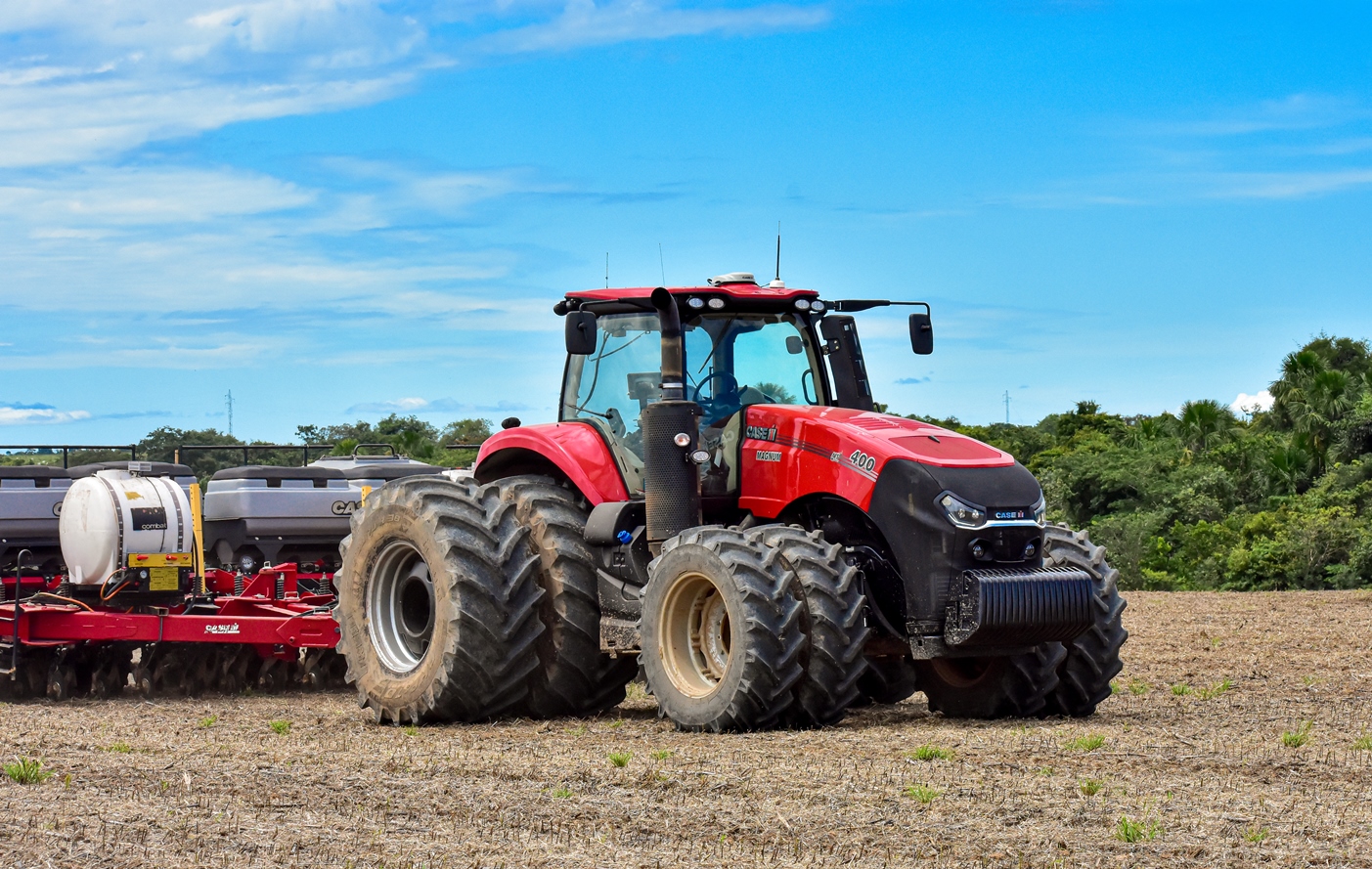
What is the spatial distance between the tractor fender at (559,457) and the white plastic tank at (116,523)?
3.95 metres

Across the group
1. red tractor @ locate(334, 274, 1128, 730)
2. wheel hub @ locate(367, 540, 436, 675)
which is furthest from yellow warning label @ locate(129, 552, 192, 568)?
wheel hub @ locate(367, 540, 436, 675)

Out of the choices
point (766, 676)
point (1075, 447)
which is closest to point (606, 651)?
point (766, 676)

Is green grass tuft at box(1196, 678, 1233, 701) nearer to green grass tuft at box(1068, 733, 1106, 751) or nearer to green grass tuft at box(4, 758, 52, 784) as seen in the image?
green grass tuft at box(1068, 733, 1106, 751)

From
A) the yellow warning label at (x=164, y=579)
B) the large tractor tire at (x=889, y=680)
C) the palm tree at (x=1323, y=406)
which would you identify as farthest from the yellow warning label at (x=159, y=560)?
the palm tree at (x=1323, y=406)

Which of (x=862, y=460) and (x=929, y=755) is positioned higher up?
(x=862, y=460)

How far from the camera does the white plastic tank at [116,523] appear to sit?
14305 mm

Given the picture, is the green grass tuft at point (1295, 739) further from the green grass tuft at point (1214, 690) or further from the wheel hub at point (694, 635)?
the wheel hub at point (694, 635)

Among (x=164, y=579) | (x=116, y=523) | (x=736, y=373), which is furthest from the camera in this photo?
(x=116, y=523)

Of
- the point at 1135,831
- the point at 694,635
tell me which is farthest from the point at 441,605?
the point at 1135,831

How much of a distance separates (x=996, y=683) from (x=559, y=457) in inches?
122

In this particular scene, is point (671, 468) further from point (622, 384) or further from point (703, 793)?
point (703, 793)

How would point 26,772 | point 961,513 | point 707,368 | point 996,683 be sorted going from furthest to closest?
point 707,368 < point 996,683 < point 961,513 < point 26,772

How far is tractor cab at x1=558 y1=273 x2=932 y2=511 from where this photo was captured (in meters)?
10.5

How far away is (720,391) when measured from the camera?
35.2ft
